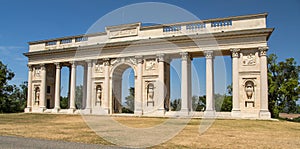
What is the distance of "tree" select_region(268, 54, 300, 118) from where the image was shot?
144ft

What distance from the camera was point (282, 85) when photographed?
4484cm

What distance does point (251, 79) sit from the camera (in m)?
31.5

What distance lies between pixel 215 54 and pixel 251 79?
5.15 m

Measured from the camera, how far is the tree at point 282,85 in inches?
1725

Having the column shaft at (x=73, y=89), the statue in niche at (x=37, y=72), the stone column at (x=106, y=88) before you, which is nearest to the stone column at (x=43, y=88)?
the statue in niche at (x=37, y=72)

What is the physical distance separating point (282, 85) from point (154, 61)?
75.3 ft

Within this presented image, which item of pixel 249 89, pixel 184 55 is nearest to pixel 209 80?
pixel 184 55

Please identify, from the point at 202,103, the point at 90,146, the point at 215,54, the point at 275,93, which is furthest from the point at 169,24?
the point at 202,103

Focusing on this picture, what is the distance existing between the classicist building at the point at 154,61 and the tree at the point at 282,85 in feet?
51.8

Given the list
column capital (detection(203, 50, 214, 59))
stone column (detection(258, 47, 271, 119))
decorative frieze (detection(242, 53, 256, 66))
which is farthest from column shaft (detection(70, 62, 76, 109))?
stone column (detection(258, 47, 271, 119))

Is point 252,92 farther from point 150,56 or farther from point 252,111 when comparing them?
point 150,56

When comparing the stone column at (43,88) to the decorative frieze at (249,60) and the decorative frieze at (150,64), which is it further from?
the decorative frieze at (249,60)

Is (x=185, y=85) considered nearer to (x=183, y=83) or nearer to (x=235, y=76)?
(x=183, y=83)

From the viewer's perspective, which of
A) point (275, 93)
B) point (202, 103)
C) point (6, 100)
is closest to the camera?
point (275, 93)
